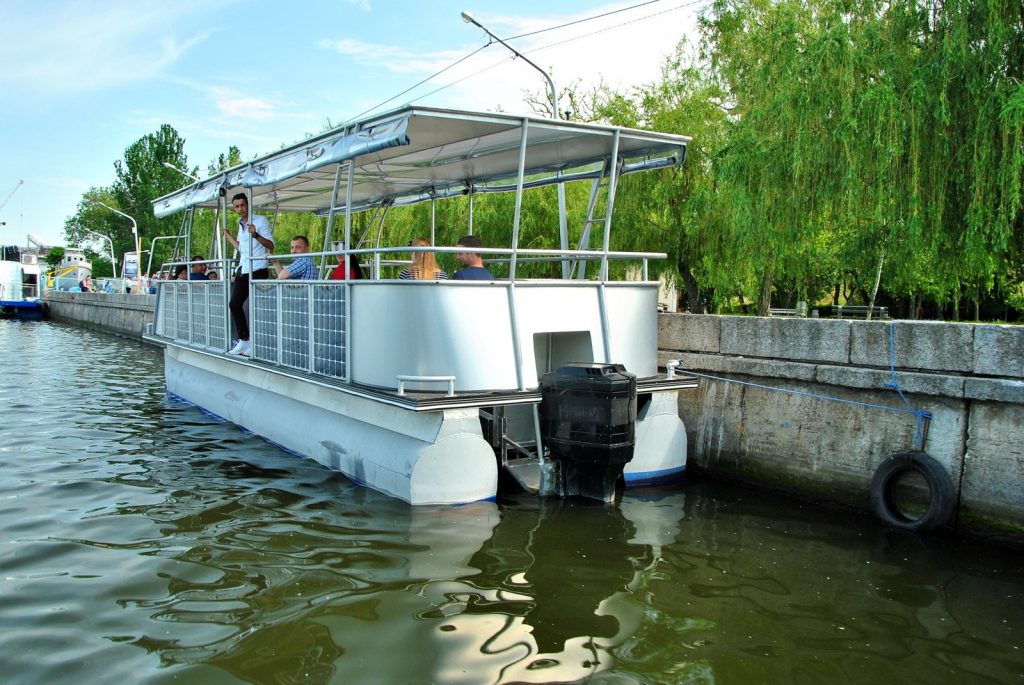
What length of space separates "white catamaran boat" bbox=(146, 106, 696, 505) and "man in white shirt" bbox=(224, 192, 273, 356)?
40 cm

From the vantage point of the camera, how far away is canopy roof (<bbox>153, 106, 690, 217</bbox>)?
7.69m

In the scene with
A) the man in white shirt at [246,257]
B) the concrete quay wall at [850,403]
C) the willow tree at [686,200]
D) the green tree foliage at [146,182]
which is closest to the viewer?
the concrete quay wall at [850,403]

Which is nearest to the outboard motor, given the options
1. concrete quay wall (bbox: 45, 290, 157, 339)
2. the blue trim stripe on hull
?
the blue trim stripe on hull

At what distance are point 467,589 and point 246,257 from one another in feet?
21.9

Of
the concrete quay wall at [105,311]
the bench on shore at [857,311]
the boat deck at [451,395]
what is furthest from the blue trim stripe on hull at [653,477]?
the concrete quay wall at [105,311]

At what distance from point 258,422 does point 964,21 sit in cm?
984

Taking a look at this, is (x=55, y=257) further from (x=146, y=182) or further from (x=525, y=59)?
(x=525, y=59)

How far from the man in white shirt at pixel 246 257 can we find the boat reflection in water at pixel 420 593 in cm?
407

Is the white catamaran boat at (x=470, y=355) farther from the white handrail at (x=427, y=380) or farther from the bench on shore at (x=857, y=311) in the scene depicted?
the bench on shore at (x=857, y=311)

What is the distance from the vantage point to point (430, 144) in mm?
9070

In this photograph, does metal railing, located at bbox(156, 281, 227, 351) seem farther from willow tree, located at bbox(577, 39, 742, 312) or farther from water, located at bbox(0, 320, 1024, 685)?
willow tree, located at bbox(577, 39, 742, 312)

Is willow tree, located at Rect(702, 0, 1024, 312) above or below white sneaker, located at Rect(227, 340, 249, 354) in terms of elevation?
above

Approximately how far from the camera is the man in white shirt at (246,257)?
35.6ft

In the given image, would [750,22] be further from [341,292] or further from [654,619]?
[654,619]
